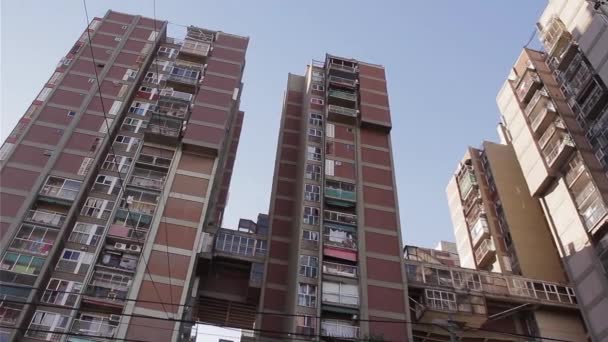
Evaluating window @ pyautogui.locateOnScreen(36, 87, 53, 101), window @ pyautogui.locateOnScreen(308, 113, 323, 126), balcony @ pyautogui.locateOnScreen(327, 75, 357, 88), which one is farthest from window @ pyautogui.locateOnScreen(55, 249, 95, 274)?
balcony @ pyautogui.locateOnScreen(327, 75, 357, 88)

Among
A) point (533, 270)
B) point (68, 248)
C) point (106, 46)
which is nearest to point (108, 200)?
point (68, 248)

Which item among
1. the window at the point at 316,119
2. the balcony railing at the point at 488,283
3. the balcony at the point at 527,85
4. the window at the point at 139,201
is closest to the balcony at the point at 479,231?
the balcony railing at the point at 488,283

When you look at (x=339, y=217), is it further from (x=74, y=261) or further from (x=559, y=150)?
(x=74, y=261)

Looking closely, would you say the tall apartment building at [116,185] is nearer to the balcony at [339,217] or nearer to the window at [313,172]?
the window at [313,172]

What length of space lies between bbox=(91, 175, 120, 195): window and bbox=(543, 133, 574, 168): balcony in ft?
105

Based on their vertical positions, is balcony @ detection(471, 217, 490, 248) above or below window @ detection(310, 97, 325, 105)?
below

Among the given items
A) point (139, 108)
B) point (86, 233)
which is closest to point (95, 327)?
point (86, 233)

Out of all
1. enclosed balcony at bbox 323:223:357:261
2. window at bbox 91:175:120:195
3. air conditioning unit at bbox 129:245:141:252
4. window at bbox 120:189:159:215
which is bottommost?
air conditioning unit at bbox 129:245:141:252

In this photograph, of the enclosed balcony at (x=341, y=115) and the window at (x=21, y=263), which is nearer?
the window at (x=21, y=263)

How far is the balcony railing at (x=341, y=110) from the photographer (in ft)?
158

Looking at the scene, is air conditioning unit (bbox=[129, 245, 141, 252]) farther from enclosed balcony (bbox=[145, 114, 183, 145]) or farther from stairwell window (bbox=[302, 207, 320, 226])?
→ stairwell window (bbox=[302, 207, 320, 226])

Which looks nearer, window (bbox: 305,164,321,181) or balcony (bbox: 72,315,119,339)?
balcony (bbox: 72,315,119,339)

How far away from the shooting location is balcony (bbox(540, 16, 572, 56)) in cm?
Result: 4666

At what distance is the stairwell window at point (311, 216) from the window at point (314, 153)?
214 inches
